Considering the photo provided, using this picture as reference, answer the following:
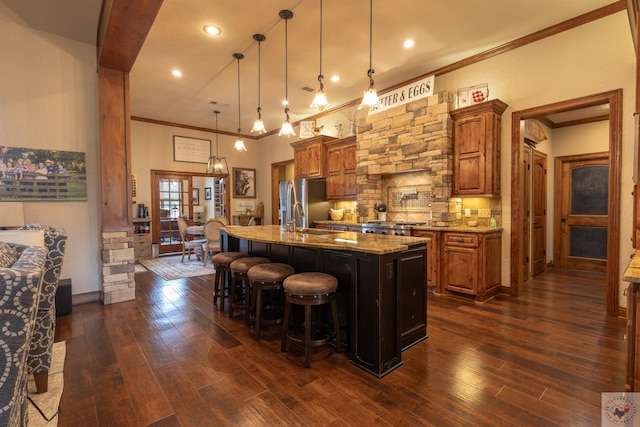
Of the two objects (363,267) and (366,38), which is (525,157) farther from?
(363,267)

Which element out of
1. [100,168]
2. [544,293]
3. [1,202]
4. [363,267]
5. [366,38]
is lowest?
[544,293]

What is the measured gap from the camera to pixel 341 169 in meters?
6.06

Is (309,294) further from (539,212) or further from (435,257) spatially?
(539,212)

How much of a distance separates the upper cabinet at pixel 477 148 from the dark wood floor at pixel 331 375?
1.70m

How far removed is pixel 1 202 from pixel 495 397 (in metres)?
5.19

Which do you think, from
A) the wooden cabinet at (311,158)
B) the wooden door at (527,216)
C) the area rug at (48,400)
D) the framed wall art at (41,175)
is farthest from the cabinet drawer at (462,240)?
the framed wall art at (41,175)

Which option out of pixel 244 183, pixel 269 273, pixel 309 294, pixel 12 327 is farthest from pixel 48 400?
pixel 244 183

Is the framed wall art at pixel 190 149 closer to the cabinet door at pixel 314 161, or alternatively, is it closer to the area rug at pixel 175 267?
the area rug at pixel 175 267

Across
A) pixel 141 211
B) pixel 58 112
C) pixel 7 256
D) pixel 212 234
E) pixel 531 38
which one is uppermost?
pixel 531 38

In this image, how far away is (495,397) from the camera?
1.92 meters

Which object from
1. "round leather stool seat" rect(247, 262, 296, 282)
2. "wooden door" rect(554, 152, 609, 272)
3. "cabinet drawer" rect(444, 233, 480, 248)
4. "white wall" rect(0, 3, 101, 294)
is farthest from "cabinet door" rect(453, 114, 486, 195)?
"white wall" rect(0, 3, 101, 294)

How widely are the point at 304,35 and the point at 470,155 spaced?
272 cm

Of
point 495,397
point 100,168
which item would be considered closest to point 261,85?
point 100,168

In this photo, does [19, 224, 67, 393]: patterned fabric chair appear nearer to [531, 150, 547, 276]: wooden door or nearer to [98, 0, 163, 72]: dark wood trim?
[98, 0, 163, 72]: dark wood trim
